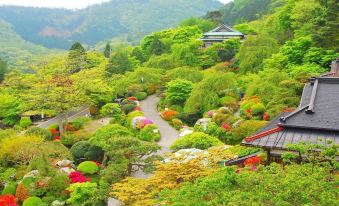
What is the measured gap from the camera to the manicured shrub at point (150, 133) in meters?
27.4

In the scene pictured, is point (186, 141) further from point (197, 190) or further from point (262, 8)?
point (262, 8)

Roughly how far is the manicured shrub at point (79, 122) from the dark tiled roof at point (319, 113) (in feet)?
75.2

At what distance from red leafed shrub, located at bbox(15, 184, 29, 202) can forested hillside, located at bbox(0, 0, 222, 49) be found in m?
113

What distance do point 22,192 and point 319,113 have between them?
14221 mm

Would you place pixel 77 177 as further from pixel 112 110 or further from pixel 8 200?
pixel 112 110

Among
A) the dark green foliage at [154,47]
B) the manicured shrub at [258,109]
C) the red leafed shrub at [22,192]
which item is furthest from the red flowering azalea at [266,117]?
the dark green foliage at [154,47]

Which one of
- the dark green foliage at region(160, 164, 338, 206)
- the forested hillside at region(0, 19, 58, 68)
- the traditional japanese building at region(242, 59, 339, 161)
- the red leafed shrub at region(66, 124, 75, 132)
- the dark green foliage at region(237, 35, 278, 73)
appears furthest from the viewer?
the forested hillside at region(0, 19, 58, 68)

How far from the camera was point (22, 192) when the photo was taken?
18.8m

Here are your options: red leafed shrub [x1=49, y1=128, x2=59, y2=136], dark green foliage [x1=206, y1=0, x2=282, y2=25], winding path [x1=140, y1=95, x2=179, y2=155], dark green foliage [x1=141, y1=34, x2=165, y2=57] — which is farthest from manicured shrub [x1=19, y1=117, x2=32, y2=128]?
dark green foliage [x1=206, y1=0, x2=282, y2=25]

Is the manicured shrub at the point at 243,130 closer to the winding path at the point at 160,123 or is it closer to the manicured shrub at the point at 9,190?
the winding path at the point at 160,123

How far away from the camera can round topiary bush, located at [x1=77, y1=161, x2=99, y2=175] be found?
856 inches

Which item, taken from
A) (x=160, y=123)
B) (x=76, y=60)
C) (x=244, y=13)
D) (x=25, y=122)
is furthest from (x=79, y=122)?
(x=244, y=13)

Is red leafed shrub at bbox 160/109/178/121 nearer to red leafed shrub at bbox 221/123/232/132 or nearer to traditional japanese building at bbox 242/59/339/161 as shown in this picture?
red leafed shrub at bbox 221/123/232/132

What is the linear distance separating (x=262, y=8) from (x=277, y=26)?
40.5 metres
